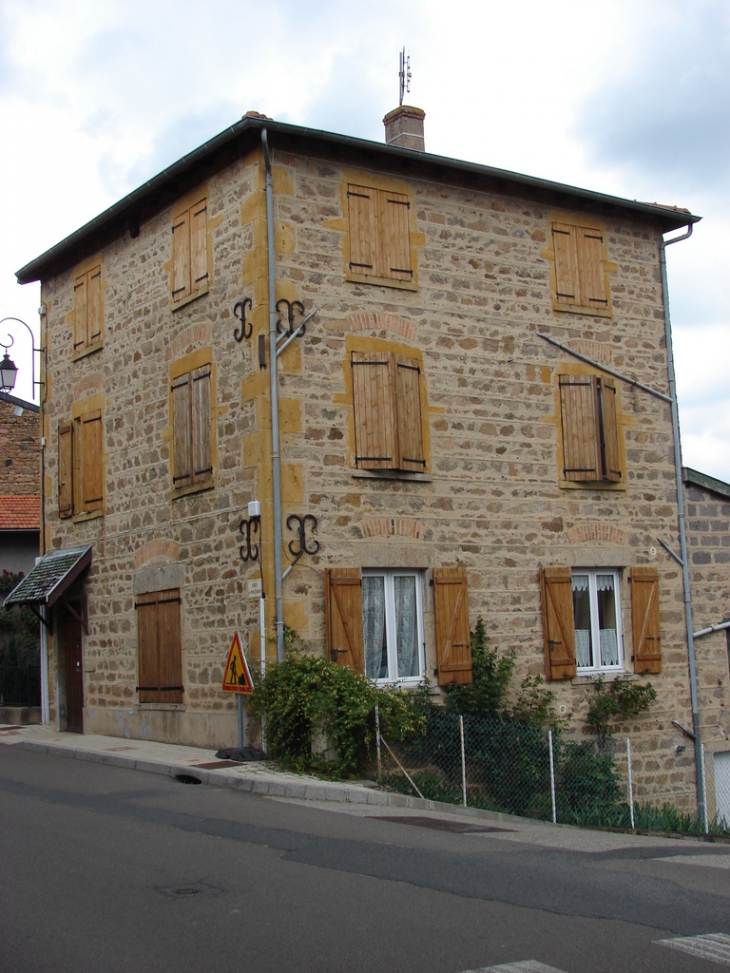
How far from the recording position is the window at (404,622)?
45.6 feet

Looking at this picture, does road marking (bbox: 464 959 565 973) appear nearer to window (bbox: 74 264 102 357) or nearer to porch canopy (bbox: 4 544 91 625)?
porch canopy (bbox: 4 544 91 625)

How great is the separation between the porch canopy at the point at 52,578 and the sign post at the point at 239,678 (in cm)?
423

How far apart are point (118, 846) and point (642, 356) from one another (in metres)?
11.4

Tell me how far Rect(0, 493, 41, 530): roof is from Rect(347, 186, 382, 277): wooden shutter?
1094 cm

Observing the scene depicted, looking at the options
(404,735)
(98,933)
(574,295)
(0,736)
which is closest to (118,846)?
(98,933)

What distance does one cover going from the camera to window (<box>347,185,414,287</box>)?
48.0 ft

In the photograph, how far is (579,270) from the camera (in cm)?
1666

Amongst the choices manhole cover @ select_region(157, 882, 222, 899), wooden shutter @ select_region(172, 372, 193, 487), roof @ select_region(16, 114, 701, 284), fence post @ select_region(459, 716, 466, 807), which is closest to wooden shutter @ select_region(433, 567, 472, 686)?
fence post @ select_region(459, 716, 466, 807)

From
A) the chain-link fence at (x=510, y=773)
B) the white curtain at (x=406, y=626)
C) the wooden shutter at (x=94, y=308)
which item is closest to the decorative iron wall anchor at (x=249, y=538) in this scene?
the white curtain at (x=406, y=626)

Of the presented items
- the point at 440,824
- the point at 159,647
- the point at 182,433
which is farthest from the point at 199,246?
the point at 440,824

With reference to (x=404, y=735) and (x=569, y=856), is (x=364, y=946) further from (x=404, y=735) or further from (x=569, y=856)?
(x=404, y=735)

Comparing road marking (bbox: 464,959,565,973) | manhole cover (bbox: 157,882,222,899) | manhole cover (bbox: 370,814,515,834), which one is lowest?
manhole cover (bbox: 370,814,515,834)

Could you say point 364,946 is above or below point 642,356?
below

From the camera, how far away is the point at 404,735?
42.2 ft
